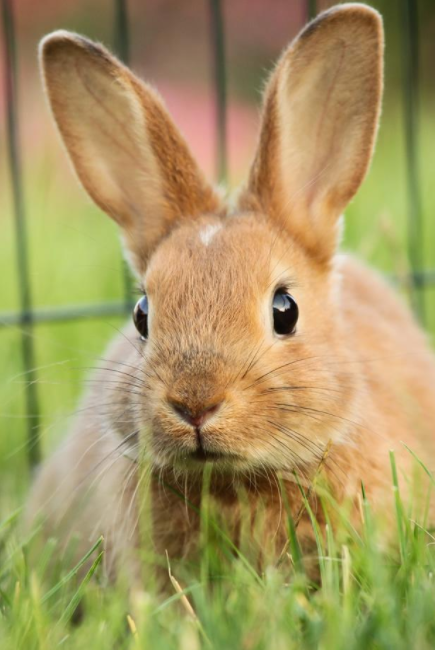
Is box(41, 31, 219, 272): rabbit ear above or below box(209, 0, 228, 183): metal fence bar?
below

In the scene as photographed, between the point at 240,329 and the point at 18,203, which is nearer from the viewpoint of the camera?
the point at 240,329

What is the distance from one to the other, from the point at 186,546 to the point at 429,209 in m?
3.51

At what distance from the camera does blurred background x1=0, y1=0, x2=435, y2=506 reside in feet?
13.1

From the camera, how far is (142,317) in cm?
253

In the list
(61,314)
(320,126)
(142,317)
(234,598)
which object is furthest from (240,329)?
(61,314)

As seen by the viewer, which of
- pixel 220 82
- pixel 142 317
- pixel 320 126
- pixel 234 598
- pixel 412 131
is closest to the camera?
pixel 234 598

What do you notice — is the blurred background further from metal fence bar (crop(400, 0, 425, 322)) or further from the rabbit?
the rabbit

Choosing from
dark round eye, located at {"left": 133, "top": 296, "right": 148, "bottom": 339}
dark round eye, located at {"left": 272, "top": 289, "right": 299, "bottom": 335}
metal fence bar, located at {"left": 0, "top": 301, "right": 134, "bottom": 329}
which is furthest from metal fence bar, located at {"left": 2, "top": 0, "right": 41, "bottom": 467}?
dark round eye, located at {"left": 272, "top": 289, "right": 299, "bottom": 335}

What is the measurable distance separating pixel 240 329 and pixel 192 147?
6.09 feet

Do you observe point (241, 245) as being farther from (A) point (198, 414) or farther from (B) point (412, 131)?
(B) point (412, 131)

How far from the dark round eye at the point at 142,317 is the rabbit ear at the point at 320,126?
426 millimetres

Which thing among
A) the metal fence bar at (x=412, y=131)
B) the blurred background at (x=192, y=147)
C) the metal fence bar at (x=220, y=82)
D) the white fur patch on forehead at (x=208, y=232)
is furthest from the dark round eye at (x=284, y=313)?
the metal fence bar at (x=412, y=131)

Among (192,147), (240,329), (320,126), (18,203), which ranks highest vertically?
(192,147)

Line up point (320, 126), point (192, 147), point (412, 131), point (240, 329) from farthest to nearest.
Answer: point (412, 131), point (192, 147), point (320, 126), point (240, 329)
